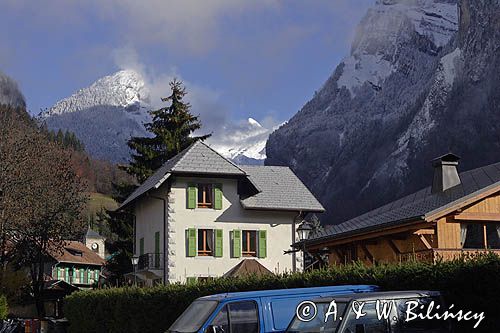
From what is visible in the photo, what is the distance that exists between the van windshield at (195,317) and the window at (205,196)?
28955 mm

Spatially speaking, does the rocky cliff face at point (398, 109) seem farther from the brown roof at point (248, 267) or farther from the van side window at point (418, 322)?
the van side window at point (418, 322)

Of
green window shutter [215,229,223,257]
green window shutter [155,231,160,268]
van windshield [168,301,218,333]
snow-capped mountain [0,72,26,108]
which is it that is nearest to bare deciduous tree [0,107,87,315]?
green window shutter [155,231,160,268]

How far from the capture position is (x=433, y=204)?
2381 cm

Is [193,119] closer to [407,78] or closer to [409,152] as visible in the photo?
[409,152]

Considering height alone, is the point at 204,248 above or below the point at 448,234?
above

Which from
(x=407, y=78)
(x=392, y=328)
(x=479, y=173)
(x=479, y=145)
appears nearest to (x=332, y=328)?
(x=392, y=328)

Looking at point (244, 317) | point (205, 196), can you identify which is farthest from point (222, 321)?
point (205, 196)

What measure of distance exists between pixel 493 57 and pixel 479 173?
93646mm

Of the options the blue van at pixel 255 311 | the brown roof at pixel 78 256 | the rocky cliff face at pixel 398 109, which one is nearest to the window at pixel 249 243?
the blue van at pixel 255 311

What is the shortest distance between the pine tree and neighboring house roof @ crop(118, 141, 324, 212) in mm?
11022

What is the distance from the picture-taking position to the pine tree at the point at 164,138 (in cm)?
5906

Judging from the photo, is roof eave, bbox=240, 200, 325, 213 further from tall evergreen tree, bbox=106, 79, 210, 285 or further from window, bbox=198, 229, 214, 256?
tall evergreen tree, bbox=106, 79, 210, 285

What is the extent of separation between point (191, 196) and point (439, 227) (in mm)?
22517

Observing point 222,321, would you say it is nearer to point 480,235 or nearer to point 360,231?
point 360,231
